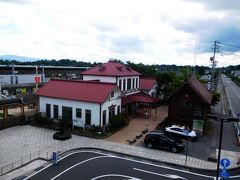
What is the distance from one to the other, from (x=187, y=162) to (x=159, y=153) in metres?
2.91

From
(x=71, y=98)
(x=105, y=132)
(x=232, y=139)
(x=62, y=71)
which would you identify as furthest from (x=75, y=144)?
(x=62, y=71)

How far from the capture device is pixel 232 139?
92.3 ft

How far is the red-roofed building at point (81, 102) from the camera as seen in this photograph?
95.0 feet

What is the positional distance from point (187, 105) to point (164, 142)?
31.0ft

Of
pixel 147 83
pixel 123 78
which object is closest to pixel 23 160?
pixel 123 78

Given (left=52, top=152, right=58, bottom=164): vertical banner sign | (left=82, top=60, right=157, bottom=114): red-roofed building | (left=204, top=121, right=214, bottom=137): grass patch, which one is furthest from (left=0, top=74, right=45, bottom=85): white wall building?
(left=204, top=121, right=214, bottom=137): grass patch

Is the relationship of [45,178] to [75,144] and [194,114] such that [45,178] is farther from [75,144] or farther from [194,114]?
[194,114]

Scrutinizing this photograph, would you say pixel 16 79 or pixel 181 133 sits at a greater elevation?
pixel 16 79

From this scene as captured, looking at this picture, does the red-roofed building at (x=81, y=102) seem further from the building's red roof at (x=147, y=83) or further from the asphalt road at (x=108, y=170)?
the building's red roof at (x=147, y=83)

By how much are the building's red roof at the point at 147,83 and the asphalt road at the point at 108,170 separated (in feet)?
91.8

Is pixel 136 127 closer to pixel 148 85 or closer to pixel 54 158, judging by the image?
pixel 54 158

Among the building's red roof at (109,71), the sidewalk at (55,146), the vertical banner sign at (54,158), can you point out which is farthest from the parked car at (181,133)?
the building's red roof at (109,71)

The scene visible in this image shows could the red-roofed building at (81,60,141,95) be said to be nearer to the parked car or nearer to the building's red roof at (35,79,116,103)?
the building's red roof at (35,79,116,103)

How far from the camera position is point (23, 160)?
65.7 feet
